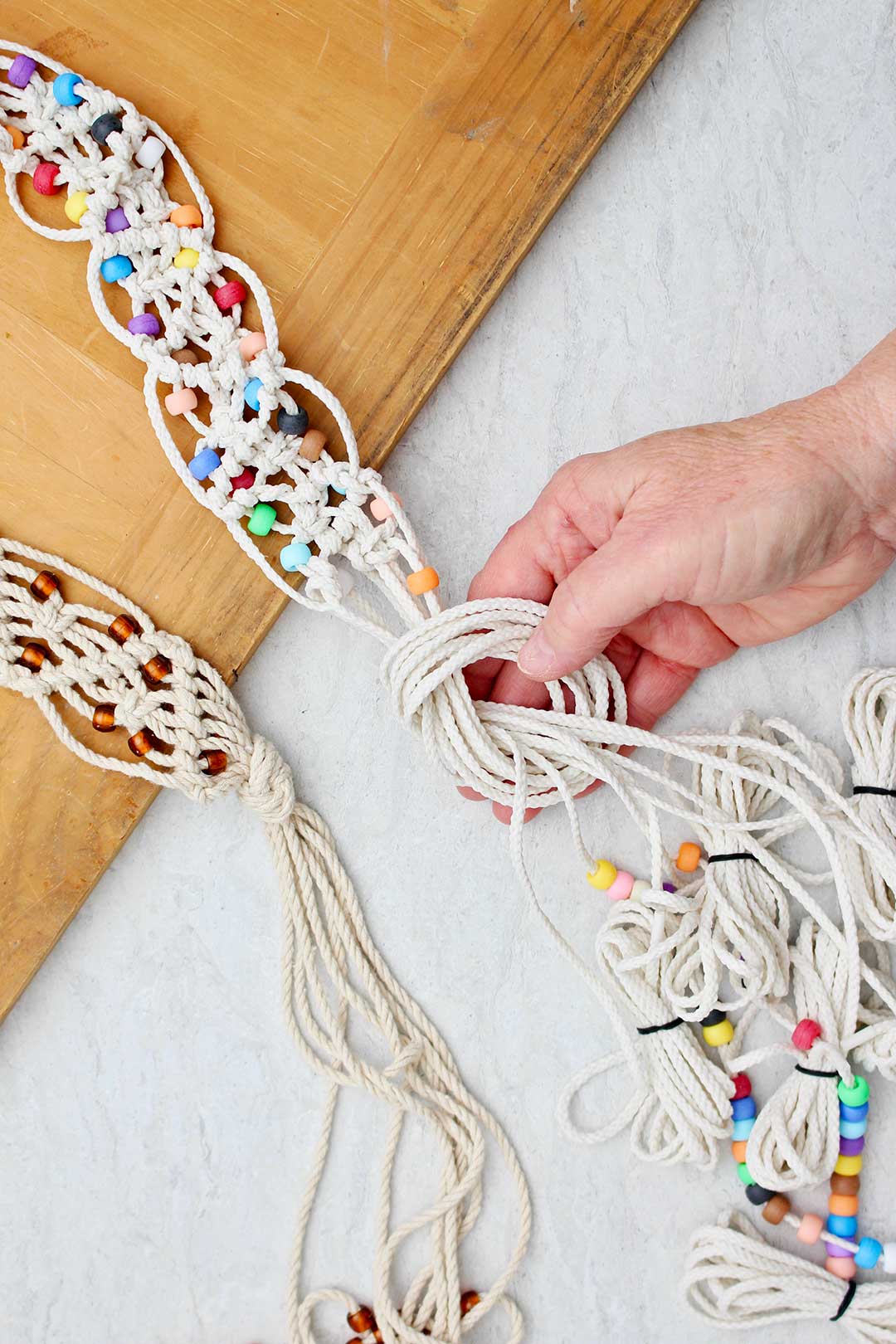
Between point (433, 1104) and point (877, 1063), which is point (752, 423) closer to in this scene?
point (877, 1063)

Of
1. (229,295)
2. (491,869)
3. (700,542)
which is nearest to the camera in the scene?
(700,542)

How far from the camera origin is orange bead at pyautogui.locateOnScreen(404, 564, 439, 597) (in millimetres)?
1036

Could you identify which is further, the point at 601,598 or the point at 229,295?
the point at 229,295

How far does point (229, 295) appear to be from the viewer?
1054 millimetres

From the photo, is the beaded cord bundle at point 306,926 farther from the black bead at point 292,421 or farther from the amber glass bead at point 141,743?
the black bead at point 292,421

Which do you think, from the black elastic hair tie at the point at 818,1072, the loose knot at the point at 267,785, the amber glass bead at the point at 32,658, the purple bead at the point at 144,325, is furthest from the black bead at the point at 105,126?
the black elastic hair tie at the point at 818,1072

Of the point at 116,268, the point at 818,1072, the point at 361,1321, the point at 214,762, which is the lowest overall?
the point at 361,1321

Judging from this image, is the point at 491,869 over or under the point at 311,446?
under

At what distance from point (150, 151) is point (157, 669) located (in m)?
0.51

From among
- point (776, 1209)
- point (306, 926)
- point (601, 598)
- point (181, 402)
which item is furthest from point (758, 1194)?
point (181, 402)

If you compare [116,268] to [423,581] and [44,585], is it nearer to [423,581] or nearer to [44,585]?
[44,585]

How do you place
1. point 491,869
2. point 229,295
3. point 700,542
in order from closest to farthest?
point 700,542, point 229,295, point 491,869

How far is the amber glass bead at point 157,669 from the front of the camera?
106 cm

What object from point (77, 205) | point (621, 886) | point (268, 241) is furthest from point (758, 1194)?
point (77, 205)
